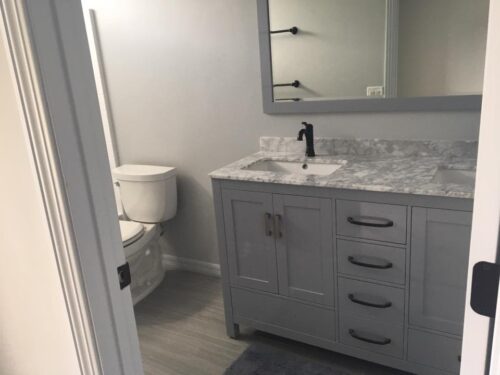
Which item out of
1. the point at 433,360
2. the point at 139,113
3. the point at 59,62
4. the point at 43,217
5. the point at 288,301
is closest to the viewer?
the point at 59,62

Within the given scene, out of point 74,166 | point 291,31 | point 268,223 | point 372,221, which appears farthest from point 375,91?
point 74,166

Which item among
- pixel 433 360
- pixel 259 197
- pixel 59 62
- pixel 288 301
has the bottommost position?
pixel 433 360

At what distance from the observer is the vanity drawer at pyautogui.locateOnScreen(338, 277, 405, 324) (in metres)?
1.75

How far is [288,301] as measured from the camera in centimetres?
203

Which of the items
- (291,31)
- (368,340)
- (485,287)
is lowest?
(368,340)

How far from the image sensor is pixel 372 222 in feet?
5.59

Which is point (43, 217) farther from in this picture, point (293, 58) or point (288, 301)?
point (293, 58)

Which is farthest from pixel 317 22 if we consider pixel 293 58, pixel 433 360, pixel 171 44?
pixel 433 360

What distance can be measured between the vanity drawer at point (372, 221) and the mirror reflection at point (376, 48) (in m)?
0.65

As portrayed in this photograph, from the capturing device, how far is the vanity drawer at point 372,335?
5.90 ft

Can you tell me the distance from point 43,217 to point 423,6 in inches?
70.5

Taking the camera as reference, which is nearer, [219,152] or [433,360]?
[433,360]

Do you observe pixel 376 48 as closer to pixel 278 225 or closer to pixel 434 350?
pixel 278 225

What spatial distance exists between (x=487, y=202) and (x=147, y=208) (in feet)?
7.62
